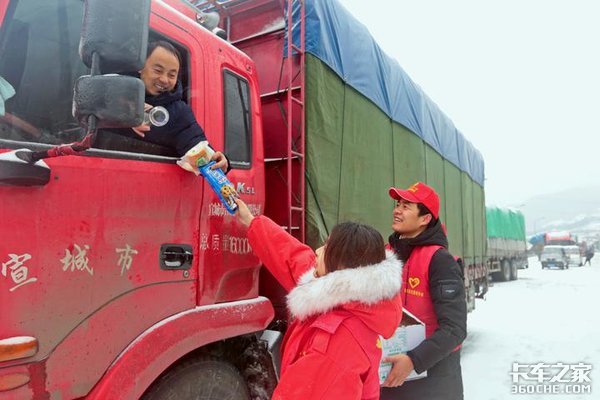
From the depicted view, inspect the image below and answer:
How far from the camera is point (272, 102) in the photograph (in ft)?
10.1

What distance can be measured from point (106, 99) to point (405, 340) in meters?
1.54

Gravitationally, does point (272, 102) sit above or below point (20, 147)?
above

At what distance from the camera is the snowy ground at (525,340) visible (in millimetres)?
5191

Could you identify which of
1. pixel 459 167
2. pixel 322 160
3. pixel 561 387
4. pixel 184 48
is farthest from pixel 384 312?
pixel 459 167

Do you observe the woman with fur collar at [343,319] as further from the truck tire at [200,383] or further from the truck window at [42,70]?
the truck window at [42,70]

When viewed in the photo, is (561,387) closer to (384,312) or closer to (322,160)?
(322,160)

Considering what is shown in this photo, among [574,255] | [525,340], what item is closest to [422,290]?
[525,340]

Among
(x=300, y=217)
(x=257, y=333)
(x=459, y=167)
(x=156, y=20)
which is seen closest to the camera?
(x=156, y=20)

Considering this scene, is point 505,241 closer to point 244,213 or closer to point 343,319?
point 244,213

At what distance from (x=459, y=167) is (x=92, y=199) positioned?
6.74 meters

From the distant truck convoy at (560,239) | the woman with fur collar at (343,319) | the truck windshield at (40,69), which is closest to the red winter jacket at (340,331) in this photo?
the woman with fur collar at (343,319)

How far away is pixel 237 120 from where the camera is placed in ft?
8.48

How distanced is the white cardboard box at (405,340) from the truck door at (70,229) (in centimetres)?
89

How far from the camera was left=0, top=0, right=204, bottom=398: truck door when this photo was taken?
1571 mm
